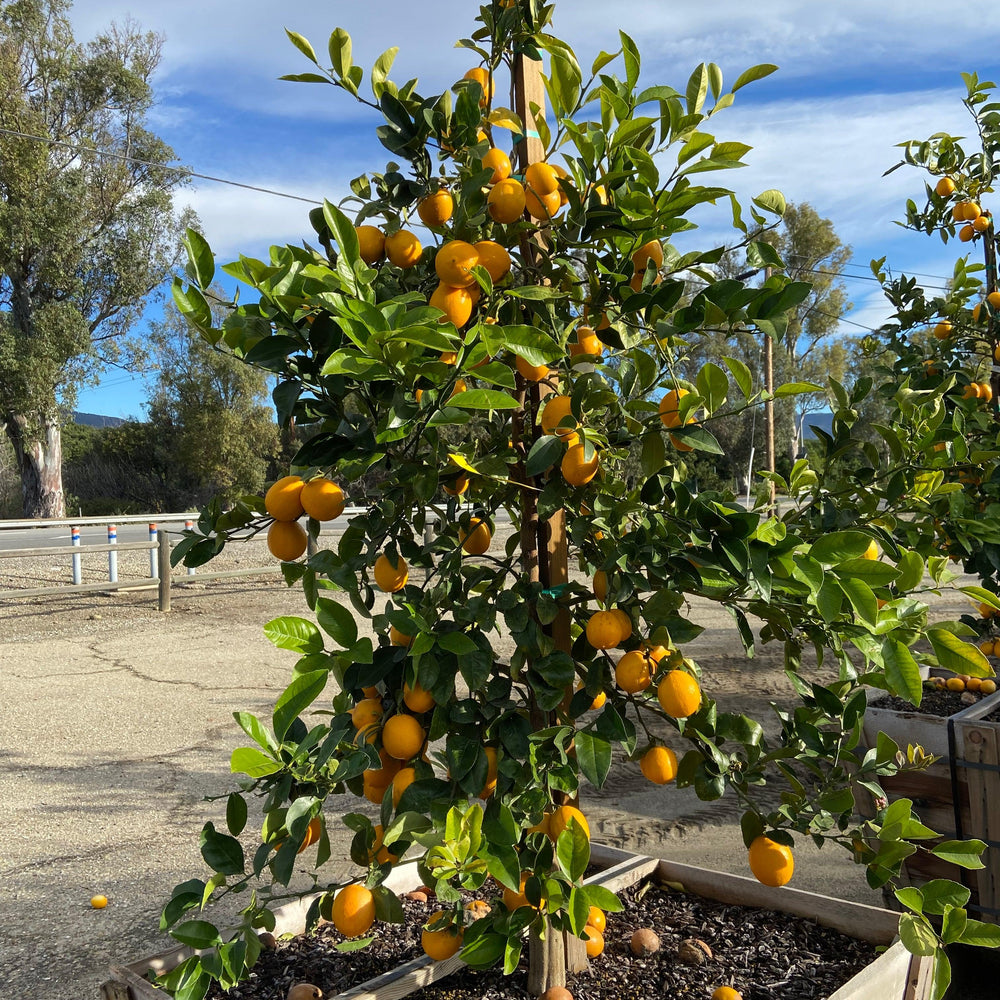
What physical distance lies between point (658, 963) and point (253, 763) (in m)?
0.94

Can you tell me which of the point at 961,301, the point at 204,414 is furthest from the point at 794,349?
the point at 961,301

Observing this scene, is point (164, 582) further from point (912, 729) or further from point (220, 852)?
point (220, 852)

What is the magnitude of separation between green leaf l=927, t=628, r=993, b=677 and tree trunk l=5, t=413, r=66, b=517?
2005 cm

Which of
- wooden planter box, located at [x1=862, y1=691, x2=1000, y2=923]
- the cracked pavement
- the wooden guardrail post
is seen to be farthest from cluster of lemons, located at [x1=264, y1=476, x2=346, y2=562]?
the wooden guardrail post

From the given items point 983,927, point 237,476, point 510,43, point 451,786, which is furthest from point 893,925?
point 237,476

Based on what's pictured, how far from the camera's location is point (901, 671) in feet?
3.39

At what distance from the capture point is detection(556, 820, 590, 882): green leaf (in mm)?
1068

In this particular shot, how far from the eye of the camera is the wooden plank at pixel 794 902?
5.06 ft

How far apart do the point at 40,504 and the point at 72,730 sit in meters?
17.8

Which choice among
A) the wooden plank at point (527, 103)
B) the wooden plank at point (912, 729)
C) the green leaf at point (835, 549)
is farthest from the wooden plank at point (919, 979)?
the wooden plank at point (527, 103)

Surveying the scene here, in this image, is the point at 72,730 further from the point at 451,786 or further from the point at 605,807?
the point at 451,786

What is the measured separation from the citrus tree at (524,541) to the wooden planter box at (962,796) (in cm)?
108

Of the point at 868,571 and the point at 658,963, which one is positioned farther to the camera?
the point at 658,963

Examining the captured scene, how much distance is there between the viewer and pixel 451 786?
3.65 ft
